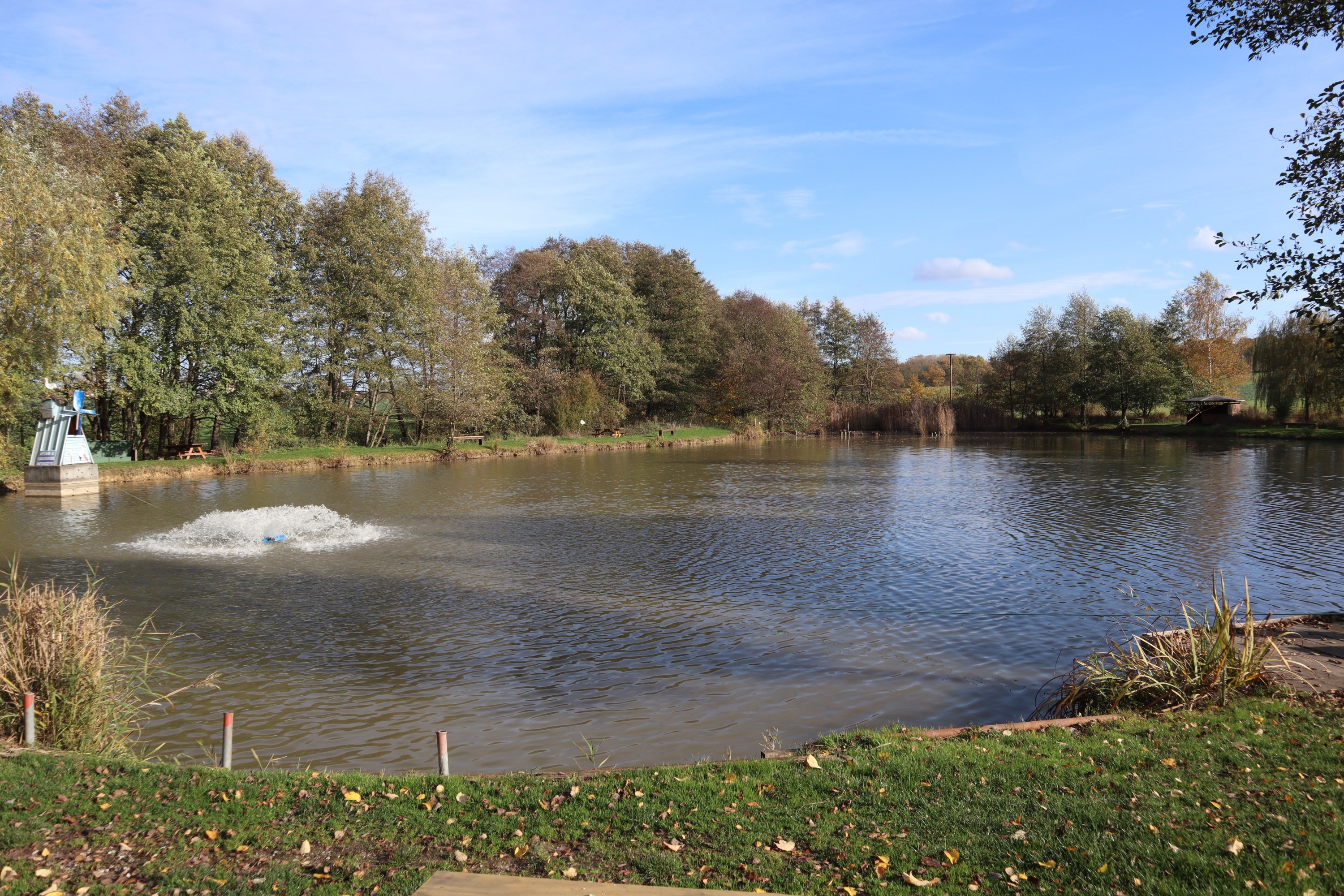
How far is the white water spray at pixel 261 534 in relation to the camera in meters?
15.5

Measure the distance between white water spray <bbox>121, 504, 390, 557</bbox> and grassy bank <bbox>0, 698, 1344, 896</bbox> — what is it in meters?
11.4

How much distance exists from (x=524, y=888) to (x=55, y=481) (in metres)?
26.3

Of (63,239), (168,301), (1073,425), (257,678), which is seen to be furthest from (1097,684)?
(1073,425)

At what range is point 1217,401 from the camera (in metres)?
54.0

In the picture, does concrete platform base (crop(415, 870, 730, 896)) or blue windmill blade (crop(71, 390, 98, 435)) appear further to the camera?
blue windmill blade (crop(71, 390, 98, 435))

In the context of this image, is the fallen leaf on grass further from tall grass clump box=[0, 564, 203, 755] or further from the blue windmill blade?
the blue windmill blade

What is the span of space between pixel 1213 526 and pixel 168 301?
3506 cm

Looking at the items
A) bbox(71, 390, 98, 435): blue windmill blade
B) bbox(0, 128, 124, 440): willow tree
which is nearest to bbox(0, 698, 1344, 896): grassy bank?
bbox(0, 128, 124, 440): willow tree

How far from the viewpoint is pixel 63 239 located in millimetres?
20453

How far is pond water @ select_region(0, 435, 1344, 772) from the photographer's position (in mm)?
7199

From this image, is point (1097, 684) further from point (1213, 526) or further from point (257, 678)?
point (1213, 526)

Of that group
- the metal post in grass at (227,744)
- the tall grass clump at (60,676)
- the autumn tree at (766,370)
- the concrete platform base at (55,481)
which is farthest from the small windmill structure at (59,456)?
the autumn tree at (766,370)

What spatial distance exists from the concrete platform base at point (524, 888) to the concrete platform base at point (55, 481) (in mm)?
25630

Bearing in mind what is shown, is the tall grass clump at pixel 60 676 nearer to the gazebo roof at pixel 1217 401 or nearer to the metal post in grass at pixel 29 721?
the metal post in grass at pixel 29 721
